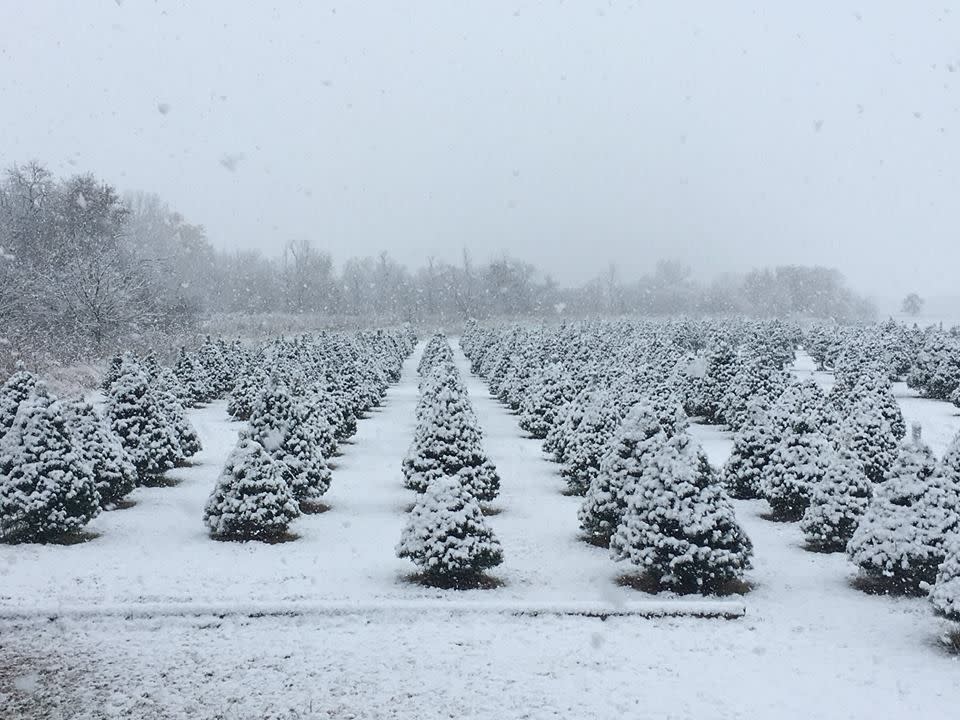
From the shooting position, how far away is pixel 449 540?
11.4 meters

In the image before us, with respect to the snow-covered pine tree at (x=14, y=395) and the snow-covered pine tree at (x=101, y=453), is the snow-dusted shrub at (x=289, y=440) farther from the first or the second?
the snow-covered pine tree at (x=14, y=395)

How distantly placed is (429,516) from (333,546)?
2752mm

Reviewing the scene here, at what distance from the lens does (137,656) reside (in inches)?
345

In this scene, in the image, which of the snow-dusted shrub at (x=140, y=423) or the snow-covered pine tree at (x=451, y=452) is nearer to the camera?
the snow-covered pine tree at (x=451, y=452)

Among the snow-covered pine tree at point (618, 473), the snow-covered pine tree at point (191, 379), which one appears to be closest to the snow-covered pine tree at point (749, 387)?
the snow-covered pine tree at point (618, 473)

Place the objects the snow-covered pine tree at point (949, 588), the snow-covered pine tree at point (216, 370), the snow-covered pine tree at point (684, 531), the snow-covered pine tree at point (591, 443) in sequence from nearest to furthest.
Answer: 1. the snow-covered pine tree at point (949, 588)
2. the snow-covered pine tree at point (684, 531)
3. the snow-covered pine tree at point (591, 443)
4. the snow-covered pine tree at point (216, 370)

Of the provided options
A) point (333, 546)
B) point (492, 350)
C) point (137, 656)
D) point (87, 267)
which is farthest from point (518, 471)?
point (87, 267)

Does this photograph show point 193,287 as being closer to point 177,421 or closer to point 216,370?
point 216,370

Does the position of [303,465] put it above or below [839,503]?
above

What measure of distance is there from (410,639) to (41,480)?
7409 mm

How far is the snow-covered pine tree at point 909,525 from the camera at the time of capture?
1102cm

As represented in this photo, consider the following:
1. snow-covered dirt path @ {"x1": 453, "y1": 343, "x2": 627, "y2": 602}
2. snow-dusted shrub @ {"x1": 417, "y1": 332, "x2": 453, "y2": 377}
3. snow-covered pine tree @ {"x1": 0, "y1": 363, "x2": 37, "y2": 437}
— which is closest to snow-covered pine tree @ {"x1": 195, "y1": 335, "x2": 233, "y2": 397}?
snow-dusted shrub @ {"x1": 417, "y1": 332, "x2": 453, "y2": 377}

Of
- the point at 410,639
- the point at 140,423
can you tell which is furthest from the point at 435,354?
the point at 410,639

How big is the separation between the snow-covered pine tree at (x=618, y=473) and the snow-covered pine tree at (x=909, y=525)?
335 cm
